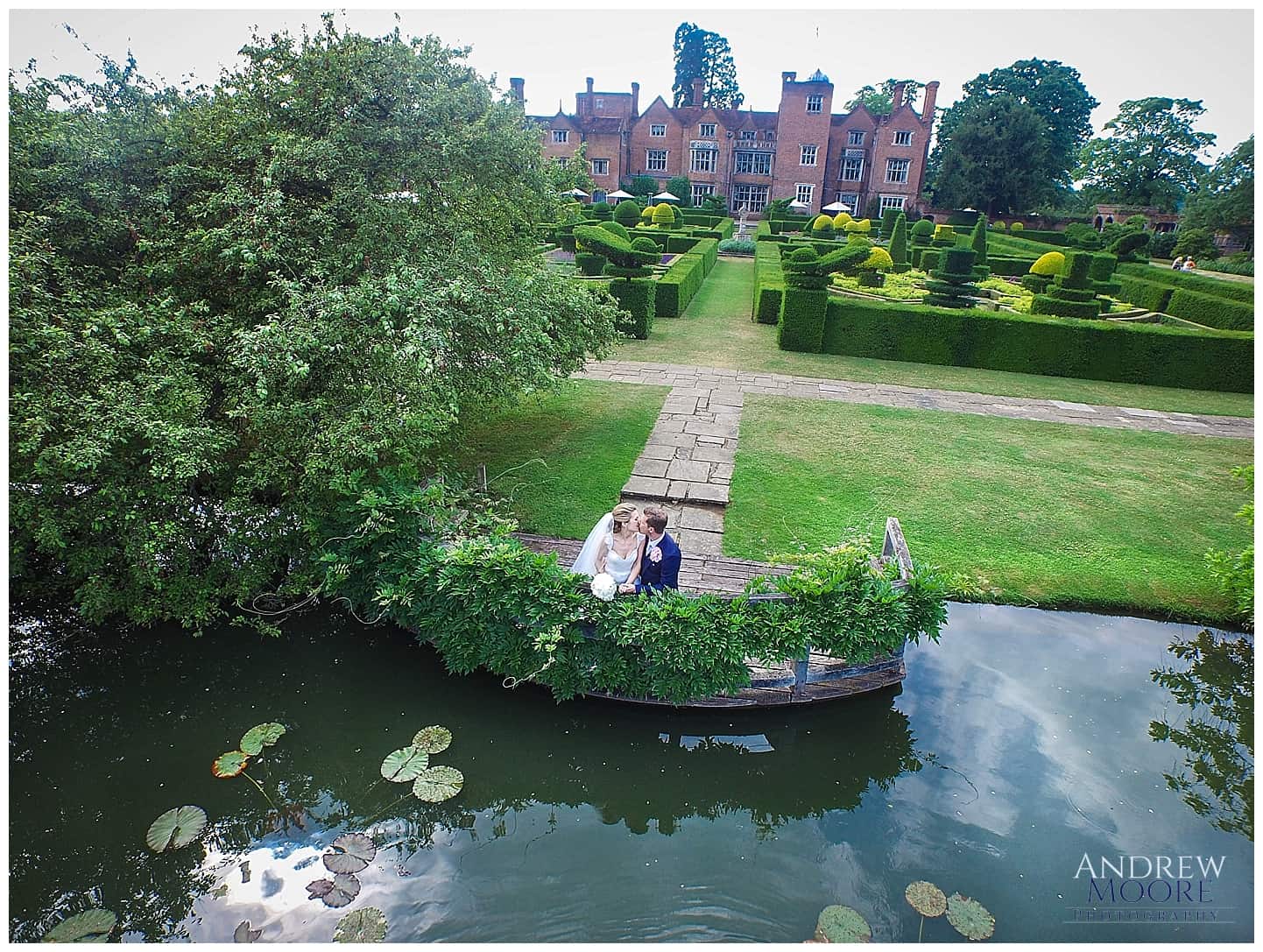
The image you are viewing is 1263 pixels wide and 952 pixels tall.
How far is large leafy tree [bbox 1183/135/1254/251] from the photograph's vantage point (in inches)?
1325

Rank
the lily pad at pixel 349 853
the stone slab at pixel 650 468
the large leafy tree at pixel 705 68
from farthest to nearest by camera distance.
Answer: the large leafy tree at pixel 705 68, the stone slab at pixel 650 468, the lily pad at pixel 349 853

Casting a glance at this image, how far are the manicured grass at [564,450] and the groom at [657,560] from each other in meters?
1.94

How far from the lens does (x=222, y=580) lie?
224 inches

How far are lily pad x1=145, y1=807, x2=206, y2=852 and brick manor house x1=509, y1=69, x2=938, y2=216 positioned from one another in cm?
4252

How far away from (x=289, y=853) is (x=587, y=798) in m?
1.83

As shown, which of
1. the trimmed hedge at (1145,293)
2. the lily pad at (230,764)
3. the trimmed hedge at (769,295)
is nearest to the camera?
the lily pad at (230,764)

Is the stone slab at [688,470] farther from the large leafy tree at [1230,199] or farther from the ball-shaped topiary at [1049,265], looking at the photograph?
the large leafy tree at [1230,199]

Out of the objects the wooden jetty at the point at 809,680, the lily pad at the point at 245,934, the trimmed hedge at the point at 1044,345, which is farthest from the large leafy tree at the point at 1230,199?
the lily pad at the point at 245,934

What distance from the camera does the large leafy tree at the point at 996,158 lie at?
4031cm

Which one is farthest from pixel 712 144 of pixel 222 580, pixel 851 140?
pixel 222 580

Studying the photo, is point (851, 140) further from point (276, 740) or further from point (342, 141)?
point (276, 740)

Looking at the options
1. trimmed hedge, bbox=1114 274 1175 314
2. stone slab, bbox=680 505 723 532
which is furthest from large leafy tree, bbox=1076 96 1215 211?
stone slab, bbox=680 505 723 532

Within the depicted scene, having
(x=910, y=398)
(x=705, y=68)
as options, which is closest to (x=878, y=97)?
(x=705, y=68)

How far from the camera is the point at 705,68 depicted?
204 ft
